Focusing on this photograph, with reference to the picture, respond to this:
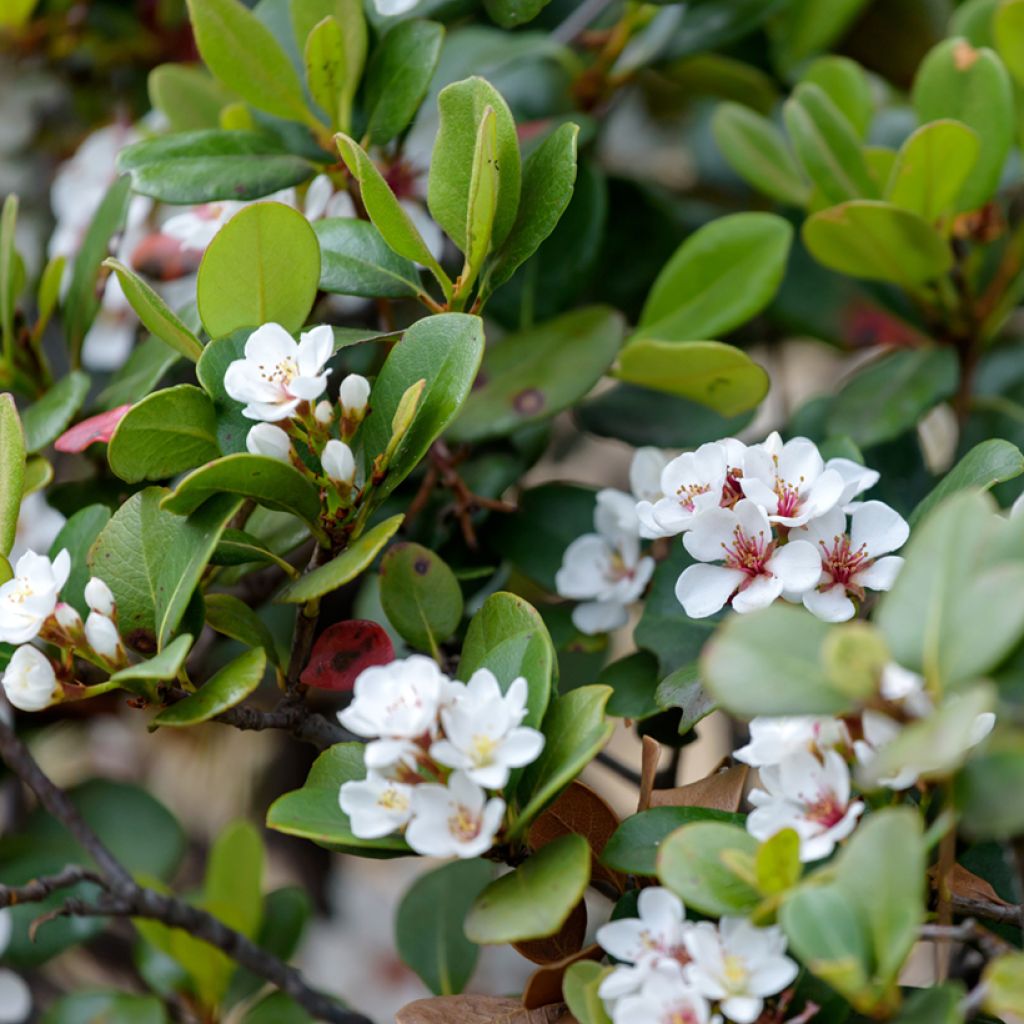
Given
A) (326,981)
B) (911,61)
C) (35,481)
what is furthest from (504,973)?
(911,61)

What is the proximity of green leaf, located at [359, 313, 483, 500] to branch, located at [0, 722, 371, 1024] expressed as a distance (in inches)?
12.4

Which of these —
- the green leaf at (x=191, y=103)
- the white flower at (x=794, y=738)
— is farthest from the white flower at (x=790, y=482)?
the green leaf at (x=191, y=103)

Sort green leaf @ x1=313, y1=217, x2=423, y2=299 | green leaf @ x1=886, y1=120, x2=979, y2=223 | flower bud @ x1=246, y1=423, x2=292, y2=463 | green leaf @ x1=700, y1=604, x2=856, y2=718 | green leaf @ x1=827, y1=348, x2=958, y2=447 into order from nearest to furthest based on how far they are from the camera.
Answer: green leaf @ x1=700, y1=604, x2=856, y2=718 → flower bud @ x1=246, y1=423, x2=292, y2=463 → green leaf @ x1=313, y1=217, x2=423, y2=299 → green leaf @ x1=886, y1=120, x2=979, y2=223 → green leaf @ x1=827, y1=348, x2=958, y2=447

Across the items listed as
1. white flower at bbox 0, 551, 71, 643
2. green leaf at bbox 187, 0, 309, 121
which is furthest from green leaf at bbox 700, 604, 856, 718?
green leaf at bbox 187, 0, 309, 121

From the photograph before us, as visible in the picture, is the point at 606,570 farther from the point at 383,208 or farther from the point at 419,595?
the point at 383,208

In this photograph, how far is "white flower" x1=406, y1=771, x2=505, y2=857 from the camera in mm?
640

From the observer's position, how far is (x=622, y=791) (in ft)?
7.59

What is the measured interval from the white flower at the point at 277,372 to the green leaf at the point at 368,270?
0.33 feet

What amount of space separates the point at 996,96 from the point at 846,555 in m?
0.51

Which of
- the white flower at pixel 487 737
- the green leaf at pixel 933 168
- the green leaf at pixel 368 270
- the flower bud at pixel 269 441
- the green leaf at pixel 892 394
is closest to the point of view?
the white flower at pixel 487 737

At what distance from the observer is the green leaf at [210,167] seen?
0.90 m

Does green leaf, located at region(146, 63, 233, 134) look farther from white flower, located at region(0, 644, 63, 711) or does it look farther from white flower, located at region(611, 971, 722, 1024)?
white flower, located at region(611, 971, 722, 1024)

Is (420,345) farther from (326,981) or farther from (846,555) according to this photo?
(326,981)

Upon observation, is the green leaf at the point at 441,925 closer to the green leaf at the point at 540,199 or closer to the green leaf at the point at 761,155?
the green leaf at the point at 540,199
